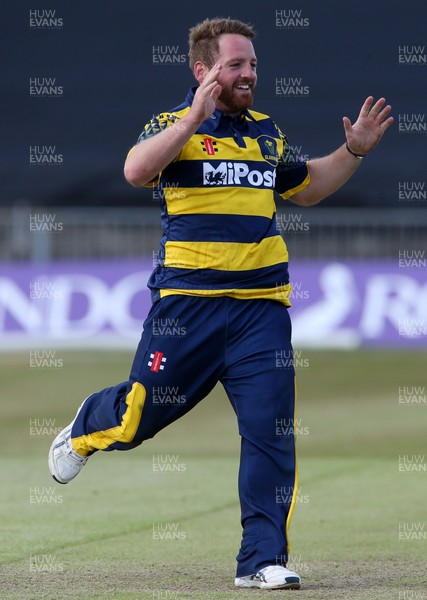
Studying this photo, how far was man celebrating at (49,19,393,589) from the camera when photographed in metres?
4.81

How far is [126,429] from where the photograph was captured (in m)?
4.91

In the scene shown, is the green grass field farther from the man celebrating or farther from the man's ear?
the man's ear

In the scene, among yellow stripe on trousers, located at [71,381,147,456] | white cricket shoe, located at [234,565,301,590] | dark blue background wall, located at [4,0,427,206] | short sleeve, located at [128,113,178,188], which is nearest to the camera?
white cricket shoe, located at [234,565,301,590]

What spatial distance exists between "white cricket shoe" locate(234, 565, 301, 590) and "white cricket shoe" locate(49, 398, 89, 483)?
90 cm

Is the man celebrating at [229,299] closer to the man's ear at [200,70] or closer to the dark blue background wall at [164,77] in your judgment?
the man's ear at [200,70]

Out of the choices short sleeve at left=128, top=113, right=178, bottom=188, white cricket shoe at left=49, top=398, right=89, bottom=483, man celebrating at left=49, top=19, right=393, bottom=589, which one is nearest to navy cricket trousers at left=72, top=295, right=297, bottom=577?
man celebrating at left=49, top=19, right=393, bottom=589

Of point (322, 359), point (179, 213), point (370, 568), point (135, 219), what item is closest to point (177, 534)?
point (370, 568)

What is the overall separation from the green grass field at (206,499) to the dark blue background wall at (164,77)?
7.13ft

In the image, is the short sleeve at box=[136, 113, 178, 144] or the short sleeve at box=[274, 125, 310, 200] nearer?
the short sleeve at box=[136, 113, 178, 144]

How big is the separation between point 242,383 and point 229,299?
35cm

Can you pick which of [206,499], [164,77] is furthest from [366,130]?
[164,77]

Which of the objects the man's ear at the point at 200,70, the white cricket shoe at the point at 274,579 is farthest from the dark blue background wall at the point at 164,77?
the white cricket shoe at the point at 274,579

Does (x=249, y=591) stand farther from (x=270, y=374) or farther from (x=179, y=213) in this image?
(x=179, y=213)

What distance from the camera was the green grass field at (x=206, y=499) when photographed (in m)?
4.97
